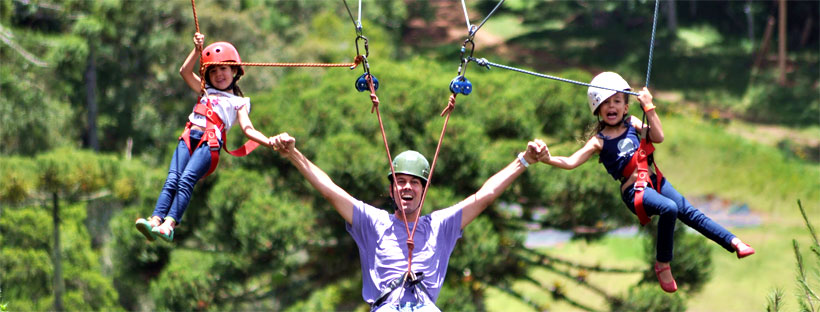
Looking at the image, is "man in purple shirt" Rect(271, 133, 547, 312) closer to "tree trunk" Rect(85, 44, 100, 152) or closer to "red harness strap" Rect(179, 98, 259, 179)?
"red harness strap" Rect(179, 98, 259, 179)

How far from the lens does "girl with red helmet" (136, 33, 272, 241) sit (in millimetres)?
6457

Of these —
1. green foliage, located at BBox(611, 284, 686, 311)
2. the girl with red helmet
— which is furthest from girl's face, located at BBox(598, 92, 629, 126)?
green foliage, located at BBox(611, 284, 686, 311)

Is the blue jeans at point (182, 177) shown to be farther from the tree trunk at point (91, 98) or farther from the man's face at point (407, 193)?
the tree trunk at point (91, 98)

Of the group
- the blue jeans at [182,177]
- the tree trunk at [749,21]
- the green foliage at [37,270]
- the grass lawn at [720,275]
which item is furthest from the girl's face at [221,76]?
the tree trunk at [749,21]

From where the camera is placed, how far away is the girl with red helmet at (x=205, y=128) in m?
6.46

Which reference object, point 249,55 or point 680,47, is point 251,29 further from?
point 680,47

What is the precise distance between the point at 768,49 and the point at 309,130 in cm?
3420

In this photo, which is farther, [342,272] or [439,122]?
[342,272]

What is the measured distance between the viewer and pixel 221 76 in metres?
6.86

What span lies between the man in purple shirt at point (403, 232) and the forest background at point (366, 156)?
132 cm

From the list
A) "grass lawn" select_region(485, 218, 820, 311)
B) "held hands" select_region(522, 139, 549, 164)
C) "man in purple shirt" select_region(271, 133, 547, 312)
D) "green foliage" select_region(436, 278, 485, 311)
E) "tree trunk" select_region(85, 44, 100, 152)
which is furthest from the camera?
"tree trunk" select_region(85, 44, 100, 152)

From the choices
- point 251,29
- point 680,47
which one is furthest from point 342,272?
point 680,47

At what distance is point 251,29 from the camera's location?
1578 inches

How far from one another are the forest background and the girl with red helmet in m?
1.30
